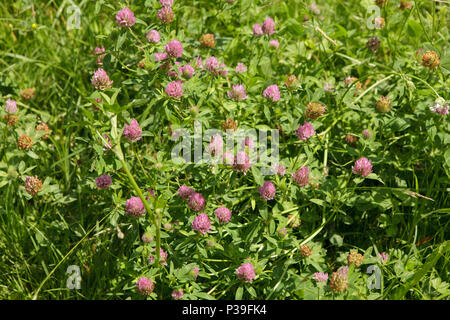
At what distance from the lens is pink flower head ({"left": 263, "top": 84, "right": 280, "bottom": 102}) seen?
7.48ft

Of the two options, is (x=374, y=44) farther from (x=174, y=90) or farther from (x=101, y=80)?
(x=101, y=80)

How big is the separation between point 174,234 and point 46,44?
1818mm

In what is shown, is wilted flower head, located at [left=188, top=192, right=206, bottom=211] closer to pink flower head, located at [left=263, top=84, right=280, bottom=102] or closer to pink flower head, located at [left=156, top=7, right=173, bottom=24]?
pink flower head, located at [left=263, top=84, right=280, bottom=102]

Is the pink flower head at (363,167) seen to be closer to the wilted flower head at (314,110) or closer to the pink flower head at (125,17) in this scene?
the wilted flower head at (314,110)

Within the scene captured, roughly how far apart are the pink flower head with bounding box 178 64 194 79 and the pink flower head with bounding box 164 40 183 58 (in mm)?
62

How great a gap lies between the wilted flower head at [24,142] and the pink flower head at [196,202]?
0.94m

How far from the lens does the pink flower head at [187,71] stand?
2.23 m

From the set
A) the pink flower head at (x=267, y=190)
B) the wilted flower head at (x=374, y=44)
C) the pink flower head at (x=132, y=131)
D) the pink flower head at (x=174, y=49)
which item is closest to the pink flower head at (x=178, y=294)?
the pink flower head at (x=267, y=190)

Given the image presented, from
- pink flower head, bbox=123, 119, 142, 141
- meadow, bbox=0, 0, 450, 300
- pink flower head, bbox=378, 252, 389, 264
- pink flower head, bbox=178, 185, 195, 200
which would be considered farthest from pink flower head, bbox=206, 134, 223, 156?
pink flower head, bbox=378, 252, 389, 264

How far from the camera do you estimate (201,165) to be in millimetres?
2160

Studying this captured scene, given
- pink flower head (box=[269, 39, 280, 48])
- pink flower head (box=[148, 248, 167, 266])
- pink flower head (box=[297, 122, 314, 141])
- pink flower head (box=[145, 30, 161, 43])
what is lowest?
pink flower head (box=[148, 248, 167, 266])

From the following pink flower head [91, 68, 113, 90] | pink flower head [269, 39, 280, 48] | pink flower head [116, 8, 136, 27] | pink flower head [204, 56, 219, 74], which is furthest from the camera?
pink flower head [269, 39, 280, 48]

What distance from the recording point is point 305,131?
221 centimetres
